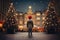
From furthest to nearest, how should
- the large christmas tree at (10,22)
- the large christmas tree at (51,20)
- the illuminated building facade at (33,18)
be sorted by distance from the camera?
1. the large christmas tree at (51,20)
2. the illuminated building facade at (33,18)
3. the large christmas tree at (10,22)

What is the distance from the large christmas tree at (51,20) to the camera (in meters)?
11.5

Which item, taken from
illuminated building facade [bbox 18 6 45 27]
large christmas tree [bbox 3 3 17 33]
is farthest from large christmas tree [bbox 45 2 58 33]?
large christmas tree [bbox 3 3 17 33]

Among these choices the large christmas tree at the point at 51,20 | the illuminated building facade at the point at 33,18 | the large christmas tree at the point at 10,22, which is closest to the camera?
the large christmas tree at the point at 10,22

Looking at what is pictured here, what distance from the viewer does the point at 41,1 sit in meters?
10.4

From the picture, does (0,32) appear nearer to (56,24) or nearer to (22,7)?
(22,7)

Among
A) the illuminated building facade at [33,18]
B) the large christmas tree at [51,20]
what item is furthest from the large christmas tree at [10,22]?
the large christmas tree at [51,20]

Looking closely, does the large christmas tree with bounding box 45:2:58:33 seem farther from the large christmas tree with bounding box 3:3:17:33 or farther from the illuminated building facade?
the large christmas tree with bounding box 3:3:17:33

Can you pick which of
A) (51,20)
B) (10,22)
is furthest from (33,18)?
(51,20)

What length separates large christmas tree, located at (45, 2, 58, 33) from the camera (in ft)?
37.6

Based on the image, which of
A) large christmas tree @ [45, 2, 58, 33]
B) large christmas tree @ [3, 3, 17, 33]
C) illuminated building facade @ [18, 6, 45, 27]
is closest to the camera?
large christmas tree @ [3, 3, 17, 33]

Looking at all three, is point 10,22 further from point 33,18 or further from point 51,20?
point 51,20

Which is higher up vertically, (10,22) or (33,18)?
(33,18)

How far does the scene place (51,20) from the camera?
1240 centimetres

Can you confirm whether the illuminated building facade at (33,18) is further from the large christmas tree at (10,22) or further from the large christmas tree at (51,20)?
the large christmas tree at (51,20)
